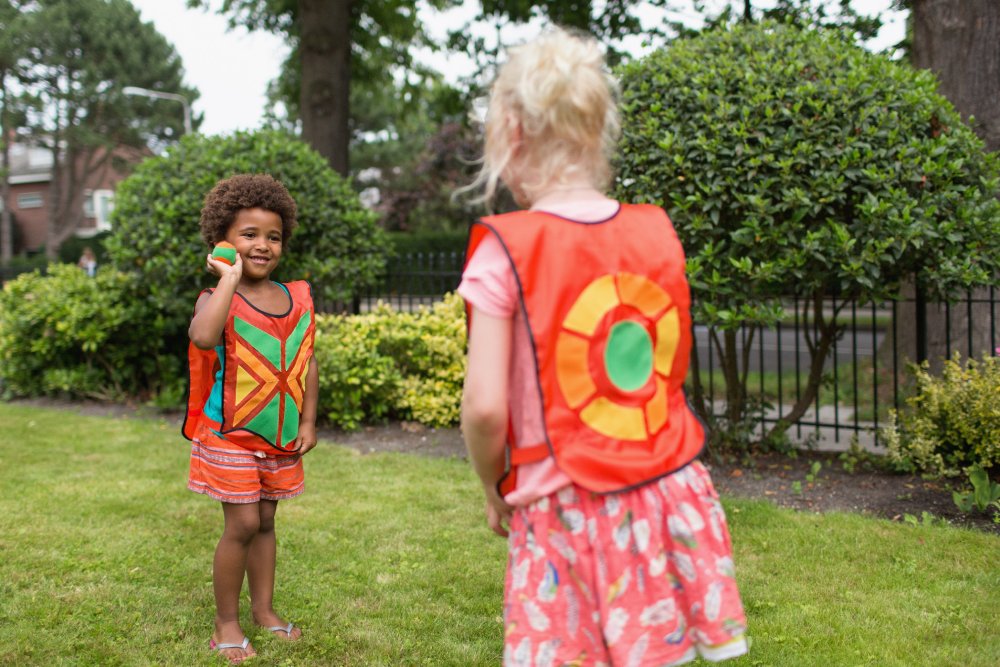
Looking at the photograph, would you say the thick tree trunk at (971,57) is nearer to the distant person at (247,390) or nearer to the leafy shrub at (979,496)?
the leafy shrub at (979,496)

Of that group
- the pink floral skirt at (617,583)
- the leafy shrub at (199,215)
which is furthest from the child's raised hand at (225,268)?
the leafy shrub at (199,215)

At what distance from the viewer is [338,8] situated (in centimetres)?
1094

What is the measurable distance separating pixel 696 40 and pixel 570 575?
15.2 feet

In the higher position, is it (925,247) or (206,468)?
(925,247)

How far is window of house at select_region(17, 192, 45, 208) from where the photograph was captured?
45000 millimetres

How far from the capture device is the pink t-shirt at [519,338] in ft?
5.50

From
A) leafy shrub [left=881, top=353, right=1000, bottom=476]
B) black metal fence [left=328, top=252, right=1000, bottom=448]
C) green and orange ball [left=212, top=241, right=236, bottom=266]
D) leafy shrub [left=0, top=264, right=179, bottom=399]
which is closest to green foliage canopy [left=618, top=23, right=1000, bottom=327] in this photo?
black metal fence [left=328, top=252, right=1000, bottom=448]

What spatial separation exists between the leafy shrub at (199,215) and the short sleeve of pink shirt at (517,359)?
601 centimetres

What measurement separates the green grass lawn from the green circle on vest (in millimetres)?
1741

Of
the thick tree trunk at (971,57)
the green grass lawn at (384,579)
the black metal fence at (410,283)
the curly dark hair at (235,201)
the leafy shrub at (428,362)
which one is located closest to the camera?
the curly dark hair at (235,201)

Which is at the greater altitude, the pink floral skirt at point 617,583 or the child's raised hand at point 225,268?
the child's raised hand at point 225,268

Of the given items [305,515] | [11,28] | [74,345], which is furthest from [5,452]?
[11,28]

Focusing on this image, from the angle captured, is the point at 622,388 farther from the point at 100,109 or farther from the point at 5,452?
the point at 100,109

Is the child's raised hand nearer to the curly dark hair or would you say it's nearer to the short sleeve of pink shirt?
the curly dark hair
